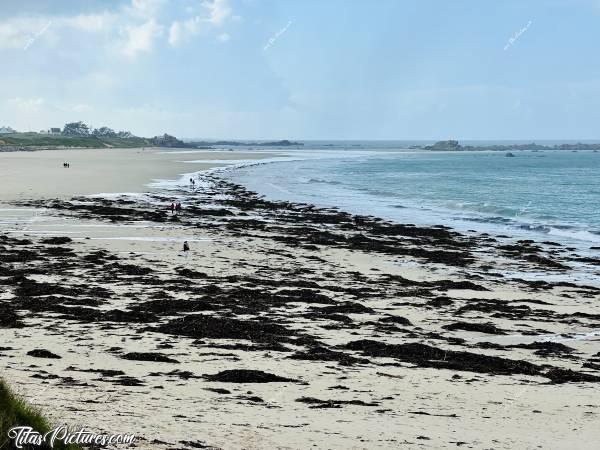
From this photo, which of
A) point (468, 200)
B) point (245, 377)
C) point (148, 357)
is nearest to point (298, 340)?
point (245, 377)

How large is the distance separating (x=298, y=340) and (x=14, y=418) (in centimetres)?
726

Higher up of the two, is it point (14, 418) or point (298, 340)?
point (14, 418)

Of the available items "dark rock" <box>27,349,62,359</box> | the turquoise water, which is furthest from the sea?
"dark rock" <box>27,349,62,359</box>

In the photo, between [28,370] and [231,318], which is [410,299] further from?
[28,370]

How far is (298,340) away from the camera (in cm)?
1316

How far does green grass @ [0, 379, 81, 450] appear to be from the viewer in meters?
6.13

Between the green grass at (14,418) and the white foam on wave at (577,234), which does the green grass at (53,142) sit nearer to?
the white foam on wave at (577,234)

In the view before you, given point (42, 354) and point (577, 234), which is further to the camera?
point (577, 234)

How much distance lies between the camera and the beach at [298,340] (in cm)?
889

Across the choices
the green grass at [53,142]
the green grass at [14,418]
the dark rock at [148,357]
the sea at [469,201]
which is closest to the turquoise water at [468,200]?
the sea at [469,201]

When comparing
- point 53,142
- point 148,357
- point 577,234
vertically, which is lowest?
point 577,234

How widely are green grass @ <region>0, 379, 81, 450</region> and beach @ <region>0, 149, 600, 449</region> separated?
128cm

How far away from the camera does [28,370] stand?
10.5m

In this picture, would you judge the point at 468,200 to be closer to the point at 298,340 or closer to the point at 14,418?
the point at 298,340
